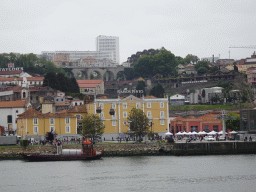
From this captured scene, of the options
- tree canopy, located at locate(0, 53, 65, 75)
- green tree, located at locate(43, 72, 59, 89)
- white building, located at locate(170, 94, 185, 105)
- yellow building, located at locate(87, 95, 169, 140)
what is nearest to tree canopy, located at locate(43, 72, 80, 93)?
green tree, located at locate(43, 72, 59, 89)

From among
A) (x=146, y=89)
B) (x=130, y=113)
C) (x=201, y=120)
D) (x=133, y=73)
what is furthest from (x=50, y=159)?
(x=133, y=73)

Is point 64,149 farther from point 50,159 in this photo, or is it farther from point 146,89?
point 146,89

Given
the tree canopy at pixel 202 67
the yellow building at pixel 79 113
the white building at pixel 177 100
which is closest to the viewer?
the yellow building at pixel 79 113

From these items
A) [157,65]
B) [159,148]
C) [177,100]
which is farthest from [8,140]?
[157,65]

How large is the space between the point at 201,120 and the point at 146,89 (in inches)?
2570

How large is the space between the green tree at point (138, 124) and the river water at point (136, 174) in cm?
1154

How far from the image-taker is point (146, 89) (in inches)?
6339

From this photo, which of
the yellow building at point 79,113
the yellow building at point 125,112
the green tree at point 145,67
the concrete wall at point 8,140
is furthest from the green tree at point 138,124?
the green tree at point 145,67

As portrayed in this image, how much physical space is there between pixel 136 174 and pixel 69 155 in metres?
16.3

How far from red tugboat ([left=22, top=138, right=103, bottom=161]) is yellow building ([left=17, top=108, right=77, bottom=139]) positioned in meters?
17.5

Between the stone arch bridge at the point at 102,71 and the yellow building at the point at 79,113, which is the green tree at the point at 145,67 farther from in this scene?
the yellow building at the point at 79,113

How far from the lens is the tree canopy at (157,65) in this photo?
184 meters

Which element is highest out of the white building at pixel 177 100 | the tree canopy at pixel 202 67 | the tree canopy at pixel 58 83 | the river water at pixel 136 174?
the tree canopy at pixel 202 67

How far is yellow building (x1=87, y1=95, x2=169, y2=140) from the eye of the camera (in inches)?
3679
